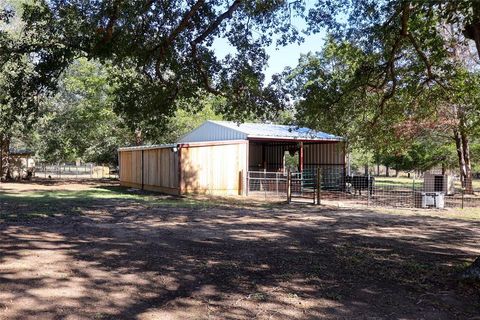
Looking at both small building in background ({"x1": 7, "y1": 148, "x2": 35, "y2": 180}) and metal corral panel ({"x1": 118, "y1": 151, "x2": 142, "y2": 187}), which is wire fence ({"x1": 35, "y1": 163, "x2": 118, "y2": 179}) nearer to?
small building in background ({"x1": 7, "y1": 148, "x2": 35, "y2": 180})

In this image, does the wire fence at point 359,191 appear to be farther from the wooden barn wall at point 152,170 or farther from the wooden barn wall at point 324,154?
the wooden barn wall at point 152,170

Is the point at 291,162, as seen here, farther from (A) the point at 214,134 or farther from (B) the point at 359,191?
(B) the point at 359,191

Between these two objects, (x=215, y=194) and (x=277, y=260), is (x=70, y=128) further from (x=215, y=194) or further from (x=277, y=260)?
(x=277, y=260)

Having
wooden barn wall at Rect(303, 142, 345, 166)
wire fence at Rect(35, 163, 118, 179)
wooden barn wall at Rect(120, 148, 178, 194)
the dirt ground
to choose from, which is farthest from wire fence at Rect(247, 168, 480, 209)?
wire fence at Rect(35, 163, 118, 179)

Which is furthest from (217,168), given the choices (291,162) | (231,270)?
(291,162)

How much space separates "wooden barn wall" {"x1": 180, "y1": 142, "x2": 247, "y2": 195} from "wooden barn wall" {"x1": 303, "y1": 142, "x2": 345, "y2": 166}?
23.7ft

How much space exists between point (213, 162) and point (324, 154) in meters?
8.76

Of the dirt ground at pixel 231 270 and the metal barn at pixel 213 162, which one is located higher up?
the metal barn at pixel 213 162

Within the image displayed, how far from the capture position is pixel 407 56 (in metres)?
11.7

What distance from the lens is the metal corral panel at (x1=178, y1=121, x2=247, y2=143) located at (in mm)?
22594

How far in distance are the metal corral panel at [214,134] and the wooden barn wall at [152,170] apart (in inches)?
137

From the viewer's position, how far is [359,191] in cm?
2139

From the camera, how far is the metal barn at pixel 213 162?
20.5 m

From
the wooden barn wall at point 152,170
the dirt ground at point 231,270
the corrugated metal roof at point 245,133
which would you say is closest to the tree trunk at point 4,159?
the wooden barn wall at point 152,170
